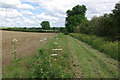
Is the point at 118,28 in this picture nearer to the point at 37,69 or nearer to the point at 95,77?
the point at 95,77

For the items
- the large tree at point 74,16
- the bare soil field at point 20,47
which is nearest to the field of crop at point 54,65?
the bare soil field at point 20,47

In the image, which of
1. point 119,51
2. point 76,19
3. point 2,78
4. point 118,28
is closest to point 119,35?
point 118,28

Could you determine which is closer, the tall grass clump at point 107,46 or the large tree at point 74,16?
the tall grass clump at point 107,46

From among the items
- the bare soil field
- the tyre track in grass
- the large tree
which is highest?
the large tree

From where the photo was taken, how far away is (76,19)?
75.4m

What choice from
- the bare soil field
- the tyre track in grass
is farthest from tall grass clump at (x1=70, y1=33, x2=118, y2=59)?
the bare soil field

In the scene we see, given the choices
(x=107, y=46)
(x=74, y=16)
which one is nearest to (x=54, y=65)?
(x=107, y=46)

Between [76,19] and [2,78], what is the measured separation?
72375 mm

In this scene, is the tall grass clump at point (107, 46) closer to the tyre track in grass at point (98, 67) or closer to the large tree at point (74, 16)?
the tyre track in grass at point (98, 67)

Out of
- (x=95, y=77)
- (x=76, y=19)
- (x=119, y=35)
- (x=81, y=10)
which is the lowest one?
(x=95, y=77)

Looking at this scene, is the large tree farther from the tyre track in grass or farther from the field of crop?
the field of crop

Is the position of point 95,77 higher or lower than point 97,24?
lower

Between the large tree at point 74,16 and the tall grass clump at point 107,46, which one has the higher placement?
the large tree at point 74,16

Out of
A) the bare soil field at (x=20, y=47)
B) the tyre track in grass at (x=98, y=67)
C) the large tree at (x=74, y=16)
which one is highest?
the large tree at (x=74, y=16)
